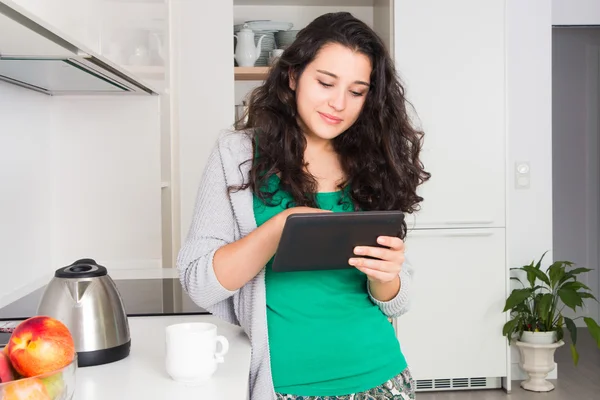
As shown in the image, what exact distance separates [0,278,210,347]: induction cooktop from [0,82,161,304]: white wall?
32cm

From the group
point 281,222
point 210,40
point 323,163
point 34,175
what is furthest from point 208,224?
point 210,40

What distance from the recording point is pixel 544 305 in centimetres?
355

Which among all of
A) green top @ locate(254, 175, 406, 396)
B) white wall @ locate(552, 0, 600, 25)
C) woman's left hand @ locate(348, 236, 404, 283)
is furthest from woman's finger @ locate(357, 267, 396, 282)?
white wall @ locate(552, 0, 600, 25)

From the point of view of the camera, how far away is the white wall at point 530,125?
3855 millimetres

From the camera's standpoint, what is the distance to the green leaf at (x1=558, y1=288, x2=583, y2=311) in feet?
11.6

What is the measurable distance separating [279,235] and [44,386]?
0.50 m

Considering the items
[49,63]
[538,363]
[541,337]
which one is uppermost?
[49,63]

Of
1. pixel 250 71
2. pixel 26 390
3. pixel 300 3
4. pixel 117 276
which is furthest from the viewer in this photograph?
pixel 300 3

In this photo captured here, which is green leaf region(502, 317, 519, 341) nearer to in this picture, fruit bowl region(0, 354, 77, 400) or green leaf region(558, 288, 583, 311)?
green leaf region(558, 288, 583, 311)

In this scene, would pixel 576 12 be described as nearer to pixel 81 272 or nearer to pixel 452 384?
pixel 452 384

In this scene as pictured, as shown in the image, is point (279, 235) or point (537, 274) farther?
point (537, 274)

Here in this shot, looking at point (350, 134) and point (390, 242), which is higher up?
point (350, 134)

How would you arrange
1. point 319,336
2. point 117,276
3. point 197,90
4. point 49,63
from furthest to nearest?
point 197,90
point 117,276
point 49,63
point 319,336

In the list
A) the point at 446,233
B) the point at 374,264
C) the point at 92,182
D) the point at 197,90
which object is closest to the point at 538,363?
the point at 446,233
